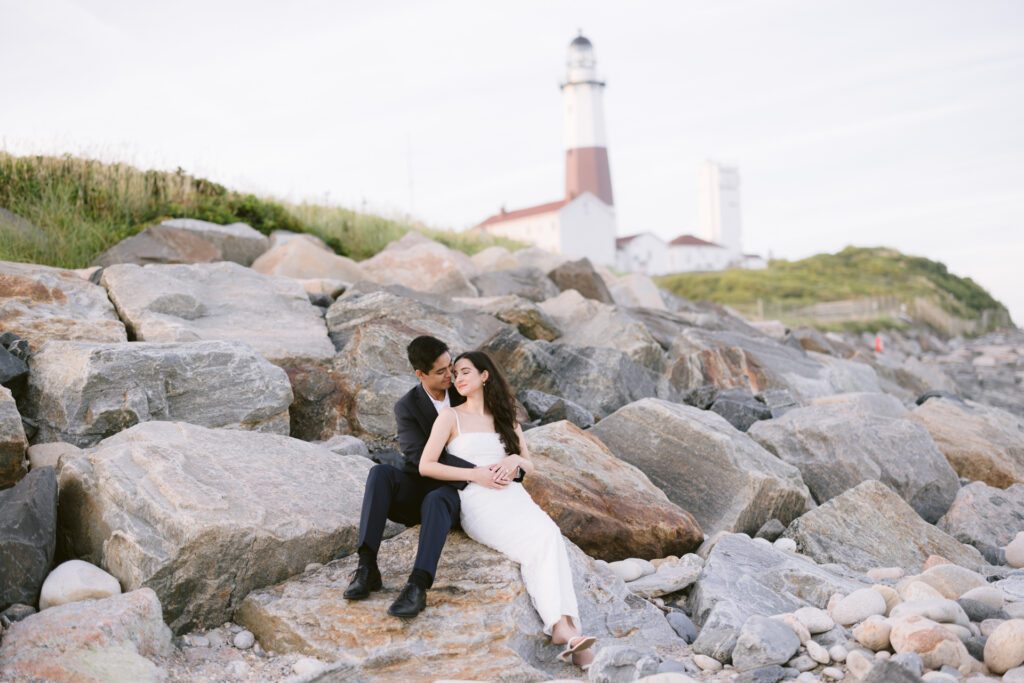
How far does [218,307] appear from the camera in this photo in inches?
361

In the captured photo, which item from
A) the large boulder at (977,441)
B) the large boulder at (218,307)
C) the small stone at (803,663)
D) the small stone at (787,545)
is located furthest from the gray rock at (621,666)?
the large boulder at (977,441)

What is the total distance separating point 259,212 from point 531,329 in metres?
6.08

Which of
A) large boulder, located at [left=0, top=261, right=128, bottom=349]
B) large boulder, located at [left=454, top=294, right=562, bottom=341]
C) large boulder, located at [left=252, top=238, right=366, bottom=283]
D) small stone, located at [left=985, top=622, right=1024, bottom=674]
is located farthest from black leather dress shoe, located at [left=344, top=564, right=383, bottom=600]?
large boulder, located at [left=252, top=238, right=366, bottom=283]

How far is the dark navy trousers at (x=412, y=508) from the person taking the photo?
4688 millimetres

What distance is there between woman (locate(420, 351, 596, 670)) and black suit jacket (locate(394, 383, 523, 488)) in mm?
151

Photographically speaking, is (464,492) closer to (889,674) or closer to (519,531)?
(519,531)

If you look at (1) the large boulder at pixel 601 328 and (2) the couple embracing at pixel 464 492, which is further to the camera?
(1) the large boulder at pixel 601 328

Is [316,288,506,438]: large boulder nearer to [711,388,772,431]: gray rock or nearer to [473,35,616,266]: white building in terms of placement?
[711,388,772,431]: gray rock

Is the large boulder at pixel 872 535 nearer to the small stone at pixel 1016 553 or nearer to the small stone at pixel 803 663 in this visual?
the small stone at pixel 1016 553

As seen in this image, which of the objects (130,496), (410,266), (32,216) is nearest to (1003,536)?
(130,496)

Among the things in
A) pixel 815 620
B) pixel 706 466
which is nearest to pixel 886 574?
pixel 706 466

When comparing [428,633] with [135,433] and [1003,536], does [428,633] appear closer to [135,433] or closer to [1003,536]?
[135,433]

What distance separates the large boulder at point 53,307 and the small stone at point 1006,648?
6467 mm

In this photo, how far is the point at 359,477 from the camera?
5805mm
